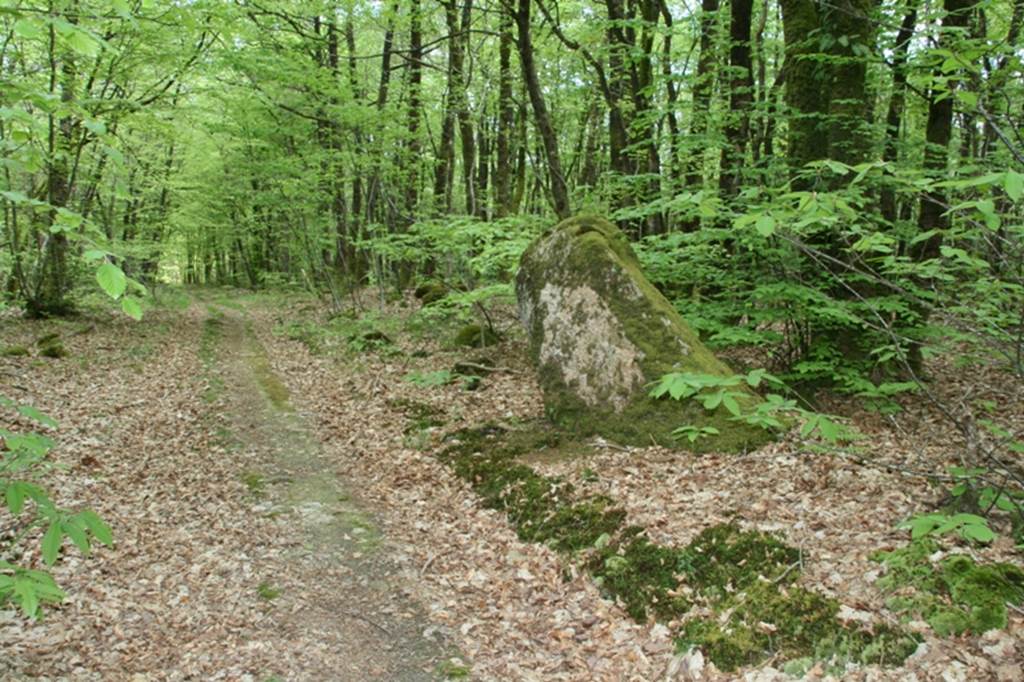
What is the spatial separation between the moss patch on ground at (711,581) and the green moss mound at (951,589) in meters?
0.25

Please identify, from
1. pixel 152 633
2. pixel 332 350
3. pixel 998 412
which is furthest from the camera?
pixel 332 350

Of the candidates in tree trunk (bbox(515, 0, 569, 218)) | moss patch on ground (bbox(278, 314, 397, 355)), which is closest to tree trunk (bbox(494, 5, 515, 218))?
moss patch on ground (bbox(278, 314, 397, 355))

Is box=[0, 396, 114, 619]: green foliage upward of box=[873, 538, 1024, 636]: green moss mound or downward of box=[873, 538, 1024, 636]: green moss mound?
upward

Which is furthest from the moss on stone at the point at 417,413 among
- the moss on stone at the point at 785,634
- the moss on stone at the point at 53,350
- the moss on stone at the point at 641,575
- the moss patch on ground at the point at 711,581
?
the moss on stone at the point at 53,350

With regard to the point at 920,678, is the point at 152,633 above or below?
below

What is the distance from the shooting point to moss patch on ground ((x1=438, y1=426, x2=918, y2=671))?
3.71 m

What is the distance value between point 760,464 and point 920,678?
2667 millimetres

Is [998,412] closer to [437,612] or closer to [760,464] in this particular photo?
[760,464]

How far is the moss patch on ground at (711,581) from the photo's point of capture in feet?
12.2

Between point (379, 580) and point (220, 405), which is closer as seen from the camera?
point (379, 580)

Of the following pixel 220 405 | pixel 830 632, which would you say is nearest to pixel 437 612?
pixel 830 632

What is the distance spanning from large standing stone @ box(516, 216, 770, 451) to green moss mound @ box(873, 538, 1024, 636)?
234 centimetres

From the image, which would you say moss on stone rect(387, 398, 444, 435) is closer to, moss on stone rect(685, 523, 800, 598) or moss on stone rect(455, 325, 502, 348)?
moss on stone rect(455, 325, 502, 348)

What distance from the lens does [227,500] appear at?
7.05m
